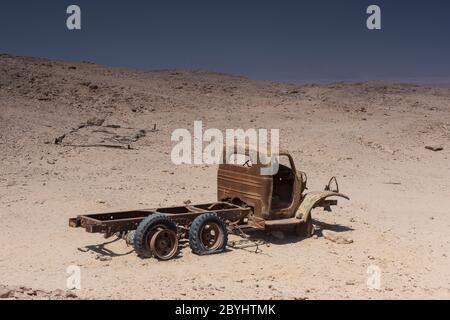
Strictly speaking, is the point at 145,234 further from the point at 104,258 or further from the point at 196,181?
the point at 196,181

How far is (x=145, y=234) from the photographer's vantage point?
9.14 meters

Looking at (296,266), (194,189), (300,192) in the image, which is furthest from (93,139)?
(296,266)

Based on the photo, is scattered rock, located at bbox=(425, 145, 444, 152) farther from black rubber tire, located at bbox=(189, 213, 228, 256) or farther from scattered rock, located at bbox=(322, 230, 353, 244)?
black rubber tire, located at bbox=(189, 213, 228, 256)

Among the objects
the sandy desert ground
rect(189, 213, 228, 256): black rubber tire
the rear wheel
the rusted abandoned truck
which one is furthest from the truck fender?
the rear wheel

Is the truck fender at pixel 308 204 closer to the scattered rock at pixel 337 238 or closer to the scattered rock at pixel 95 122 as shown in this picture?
the scattered rock at pixel 337 238

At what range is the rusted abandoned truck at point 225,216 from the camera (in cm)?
921

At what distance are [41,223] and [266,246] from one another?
4408 mm

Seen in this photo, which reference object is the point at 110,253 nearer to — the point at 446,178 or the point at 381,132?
the point at 446,178

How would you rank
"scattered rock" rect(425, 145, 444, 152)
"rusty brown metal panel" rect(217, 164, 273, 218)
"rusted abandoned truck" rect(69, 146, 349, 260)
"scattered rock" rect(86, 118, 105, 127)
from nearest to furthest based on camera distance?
"rusted abandoned truck" rect(69, 146, 349, 260), "rusty brown metal panel" rect(217, 164, 273, 218), "scattered rock" rect(86, 118, 105, 127), "scattered rock" rect(425, 145, 444, 152)

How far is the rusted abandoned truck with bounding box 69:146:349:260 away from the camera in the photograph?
9211 mm

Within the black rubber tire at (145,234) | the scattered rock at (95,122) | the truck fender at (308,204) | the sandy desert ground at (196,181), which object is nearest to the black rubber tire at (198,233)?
the sandy desert ground at (196,181)

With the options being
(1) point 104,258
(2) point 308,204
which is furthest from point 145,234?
(2) point 308,204

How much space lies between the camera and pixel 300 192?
36.7 ft

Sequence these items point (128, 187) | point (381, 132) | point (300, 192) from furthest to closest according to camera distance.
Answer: point (381, 132) → point (128, 187) → point (300, 192)
